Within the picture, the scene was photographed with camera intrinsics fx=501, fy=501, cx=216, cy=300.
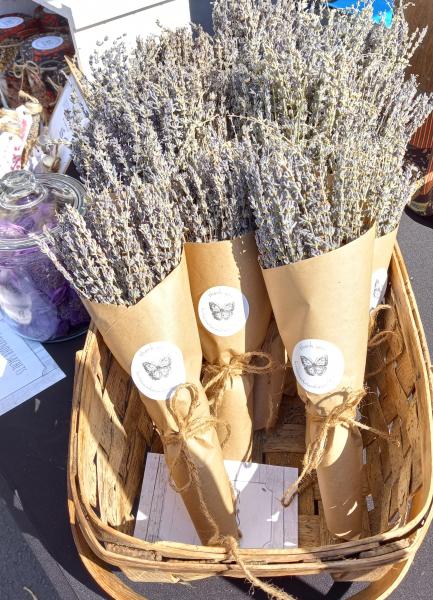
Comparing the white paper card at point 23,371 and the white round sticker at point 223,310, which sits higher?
the white round sticker at point 223,310

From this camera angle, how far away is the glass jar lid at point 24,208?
0.89 meters

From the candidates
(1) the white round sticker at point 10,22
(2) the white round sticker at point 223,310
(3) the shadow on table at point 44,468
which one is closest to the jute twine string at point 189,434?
(2) the white round sticker at point 223,310

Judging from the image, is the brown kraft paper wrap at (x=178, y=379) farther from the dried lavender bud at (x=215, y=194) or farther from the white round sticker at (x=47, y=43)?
the white round sticker at (x=47, y=43)

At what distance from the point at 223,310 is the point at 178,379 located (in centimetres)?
12

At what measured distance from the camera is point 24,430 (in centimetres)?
95

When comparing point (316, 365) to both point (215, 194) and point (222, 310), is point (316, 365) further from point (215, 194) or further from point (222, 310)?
point (215, 194)

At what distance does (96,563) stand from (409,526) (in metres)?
0.43

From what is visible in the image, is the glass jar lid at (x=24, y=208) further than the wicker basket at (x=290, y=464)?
Yes

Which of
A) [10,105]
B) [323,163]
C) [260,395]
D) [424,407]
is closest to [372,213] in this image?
[323,163]

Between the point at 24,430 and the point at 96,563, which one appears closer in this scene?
the point at 96,563

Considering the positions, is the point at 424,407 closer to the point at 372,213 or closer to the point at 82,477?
the point at 372,213

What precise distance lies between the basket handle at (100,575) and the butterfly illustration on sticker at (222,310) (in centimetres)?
36

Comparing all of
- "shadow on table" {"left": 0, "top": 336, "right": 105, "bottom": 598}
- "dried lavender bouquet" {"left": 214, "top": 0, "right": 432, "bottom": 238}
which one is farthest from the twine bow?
"dried lavender bouquet" {"left": 214, "top": 0, "right": 432, "bottom": 238}

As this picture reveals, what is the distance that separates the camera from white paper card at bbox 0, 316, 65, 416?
3.25 ft
